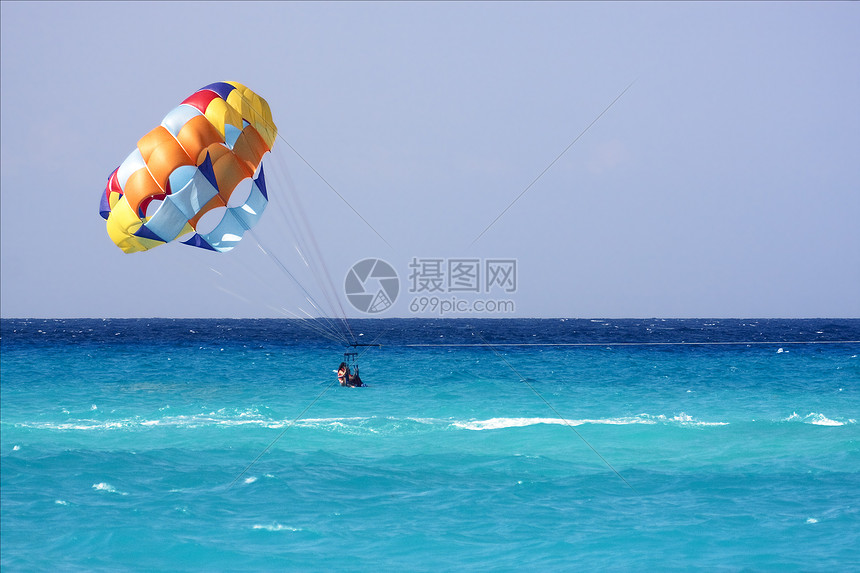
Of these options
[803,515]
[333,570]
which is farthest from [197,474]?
[803,515]

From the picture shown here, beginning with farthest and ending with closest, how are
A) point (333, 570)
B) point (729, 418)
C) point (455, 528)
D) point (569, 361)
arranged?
point (569, 361), point (729, 418), point (455, 528), point (333, 570)

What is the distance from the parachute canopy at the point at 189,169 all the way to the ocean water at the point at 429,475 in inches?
184

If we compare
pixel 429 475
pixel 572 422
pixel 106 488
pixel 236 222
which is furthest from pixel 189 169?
pixel 572 422

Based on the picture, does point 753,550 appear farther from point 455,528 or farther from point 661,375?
point 661,375

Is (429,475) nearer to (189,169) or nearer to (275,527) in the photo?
(275,527)

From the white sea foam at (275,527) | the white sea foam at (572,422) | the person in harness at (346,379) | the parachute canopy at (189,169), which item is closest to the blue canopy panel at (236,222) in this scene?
the parachute canopy at (189,169)

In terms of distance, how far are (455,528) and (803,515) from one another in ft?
18.9

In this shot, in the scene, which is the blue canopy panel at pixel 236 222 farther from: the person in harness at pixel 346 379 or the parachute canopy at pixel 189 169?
the person in harness at pixel 346 379

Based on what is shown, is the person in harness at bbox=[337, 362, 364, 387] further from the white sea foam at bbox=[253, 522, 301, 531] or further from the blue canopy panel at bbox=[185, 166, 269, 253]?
the white sea foam at bbox=[253, 522, 301, 531]

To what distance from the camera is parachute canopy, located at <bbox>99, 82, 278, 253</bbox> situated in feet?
42.4

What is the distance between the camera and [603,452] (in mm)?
16422

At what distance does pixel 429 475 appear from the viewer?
14.5m

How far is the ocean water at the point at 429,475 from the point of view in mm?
10930

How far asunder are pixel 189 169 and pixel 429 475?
7.20 metres
